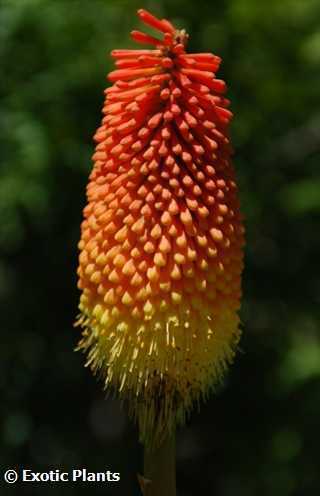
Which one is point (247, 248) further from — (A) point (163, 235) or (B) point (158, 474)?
(B) point (158, 474)

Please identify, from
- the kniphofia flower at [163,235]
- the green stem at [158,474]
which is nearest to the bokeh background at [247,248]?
the kniphofia flower at [163,235]

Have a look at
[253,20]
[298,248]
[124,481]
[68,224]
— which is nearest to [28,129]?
[68,224]

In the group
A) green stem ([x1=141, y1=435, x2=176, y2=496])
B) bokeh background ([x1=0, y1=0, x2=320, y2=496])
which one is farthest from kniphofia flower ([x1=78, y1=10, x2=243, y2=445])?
bokeh background ([x1=0, y1=0, x2=320, y2=496])

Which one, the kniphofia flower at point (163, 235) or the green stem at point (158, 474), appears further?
the kniphofia flower at point (163, 235)

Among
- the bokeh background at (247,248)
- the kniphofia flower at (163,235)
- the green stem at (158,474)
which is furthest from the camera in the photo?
the bokeh background at (247,248)

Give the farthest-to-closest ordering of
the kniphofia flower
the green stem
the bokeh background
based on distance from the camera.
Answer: the bokeh background, the kniphofia flower, the green stem

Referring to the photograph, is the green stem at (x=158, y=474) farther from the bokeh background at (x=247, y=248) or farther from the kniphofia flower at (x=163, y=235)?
the bokeh background at (x=247, y=248)

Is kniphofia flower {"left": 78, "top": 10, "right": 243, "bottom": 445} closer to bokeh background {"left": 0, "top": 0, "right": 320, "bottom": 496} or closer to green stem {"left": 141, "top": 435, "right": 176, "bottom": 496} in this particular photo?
green stem {"left": 141, "top": 435, "right": 176, "bottom": 496}

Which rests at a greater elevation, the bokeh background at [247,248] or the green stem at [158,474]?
the bokeh background at [247,248]

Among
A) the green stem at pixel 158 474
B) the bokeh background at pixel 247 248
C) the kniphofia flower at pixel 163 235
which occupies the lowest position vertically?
the green stem at pixel 158 474
